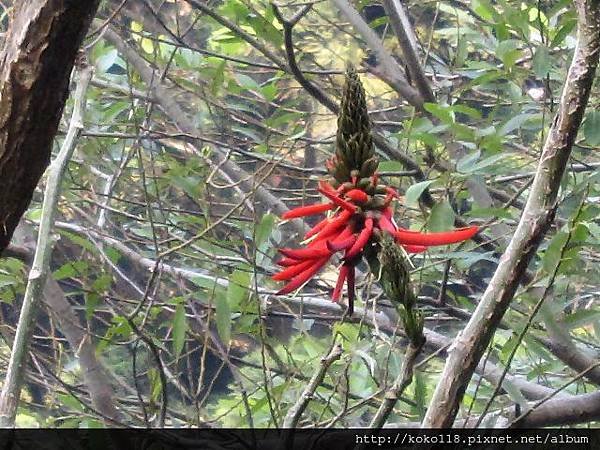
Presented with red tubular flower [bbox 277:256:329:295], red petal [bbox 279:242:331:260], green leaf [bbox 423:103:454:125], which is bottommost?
red tubular flower [bbox 277:256:329:295]

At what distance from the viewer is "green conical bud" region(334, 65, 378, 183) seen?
61 cm

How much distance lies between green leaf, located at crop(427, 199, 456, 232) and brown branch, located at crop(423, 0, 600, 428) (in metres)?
0.49

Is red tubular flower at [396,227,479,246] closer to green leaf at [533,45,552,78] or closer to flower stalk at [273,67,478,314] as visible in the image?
flower stalk at [273,67,478,314]

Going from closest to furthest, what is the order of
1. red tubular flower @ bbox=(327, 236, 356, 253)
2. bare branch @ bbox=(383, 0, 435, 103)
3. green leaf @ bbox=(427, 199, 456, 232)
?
red tubular flower @ bbox=(327, 236, 356, 253)
green leaf @ bbox=(427, 199, 456, 232)
bare branch @ bbox=(383, 0, 435, 103)

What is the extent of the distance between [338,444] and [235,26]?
825 millimetres

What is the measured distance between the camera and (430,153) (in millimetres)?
1578

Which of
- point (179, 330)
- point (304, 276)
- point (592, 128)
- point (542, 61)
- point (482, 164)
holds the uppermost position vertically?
point (542, 61)

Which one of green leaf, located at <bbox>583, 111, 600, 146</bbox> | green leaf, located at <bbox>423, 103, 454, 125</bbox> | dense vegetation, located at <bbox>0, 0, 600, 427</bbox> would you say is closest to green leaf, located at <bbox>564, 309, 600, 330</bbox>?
dense vegetation, located at <bbox>0, 0, 600, 427</bbox>

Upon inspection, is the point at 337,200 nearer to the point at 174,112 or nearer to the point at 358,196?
the point at 358,196

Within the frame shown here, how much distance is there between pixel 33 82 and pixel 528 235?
20.1 inches

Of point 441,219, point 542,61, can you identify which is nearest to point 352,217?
point 441,219

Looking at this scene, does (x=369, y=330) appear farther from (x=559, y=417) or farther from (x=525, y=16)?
(x=525, y=16)

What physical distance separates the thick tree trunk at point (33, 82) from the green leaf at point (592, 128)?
81 cm

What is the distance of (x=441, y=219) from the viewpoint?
1165mm
